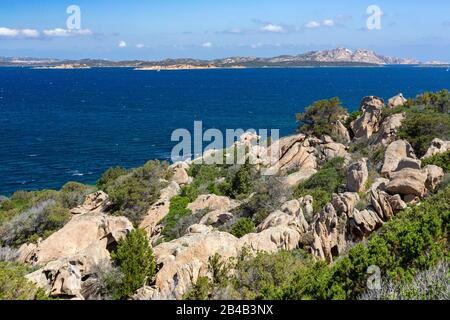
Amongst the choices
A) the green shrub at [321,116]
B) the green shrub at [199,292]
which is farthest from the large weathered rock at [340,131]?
the green shrub at [199,292]

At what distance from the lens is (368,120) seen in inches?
1433

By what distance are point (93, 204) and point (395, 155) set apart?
1849 centimetres

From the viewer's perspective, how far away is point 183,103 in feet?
385

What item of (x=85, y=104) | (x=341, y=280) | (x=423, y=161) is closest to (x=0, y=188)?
(x=423, y=161)

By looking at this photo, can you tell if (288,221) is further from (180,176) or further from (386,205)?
(180,176)

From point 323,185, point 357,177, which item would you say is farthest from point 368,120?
point 357,177

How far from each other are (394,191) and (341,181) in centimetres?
612

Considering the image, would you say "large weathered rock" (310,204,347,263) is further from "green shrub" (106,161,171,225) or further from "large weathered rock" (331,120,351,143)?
"large weathered rock" (331,120,351,143)

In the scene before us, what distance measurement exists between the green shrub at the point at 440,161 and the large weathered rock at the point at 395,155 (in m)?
1.52

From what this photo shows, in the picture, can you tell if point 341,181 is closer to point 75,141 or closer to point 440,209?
point 440,209

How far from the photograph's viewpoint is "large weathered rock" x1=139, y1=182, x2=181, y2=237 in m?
24.8

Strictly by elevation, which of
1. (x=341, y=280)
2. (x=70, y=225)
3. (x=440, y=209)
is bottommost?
(x=70, y=225)

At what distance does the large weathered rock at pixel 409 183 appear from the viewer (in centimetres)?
1725

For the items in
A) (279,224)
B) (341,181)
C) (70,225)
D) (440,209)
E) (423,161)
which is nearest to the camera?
(440,209)
